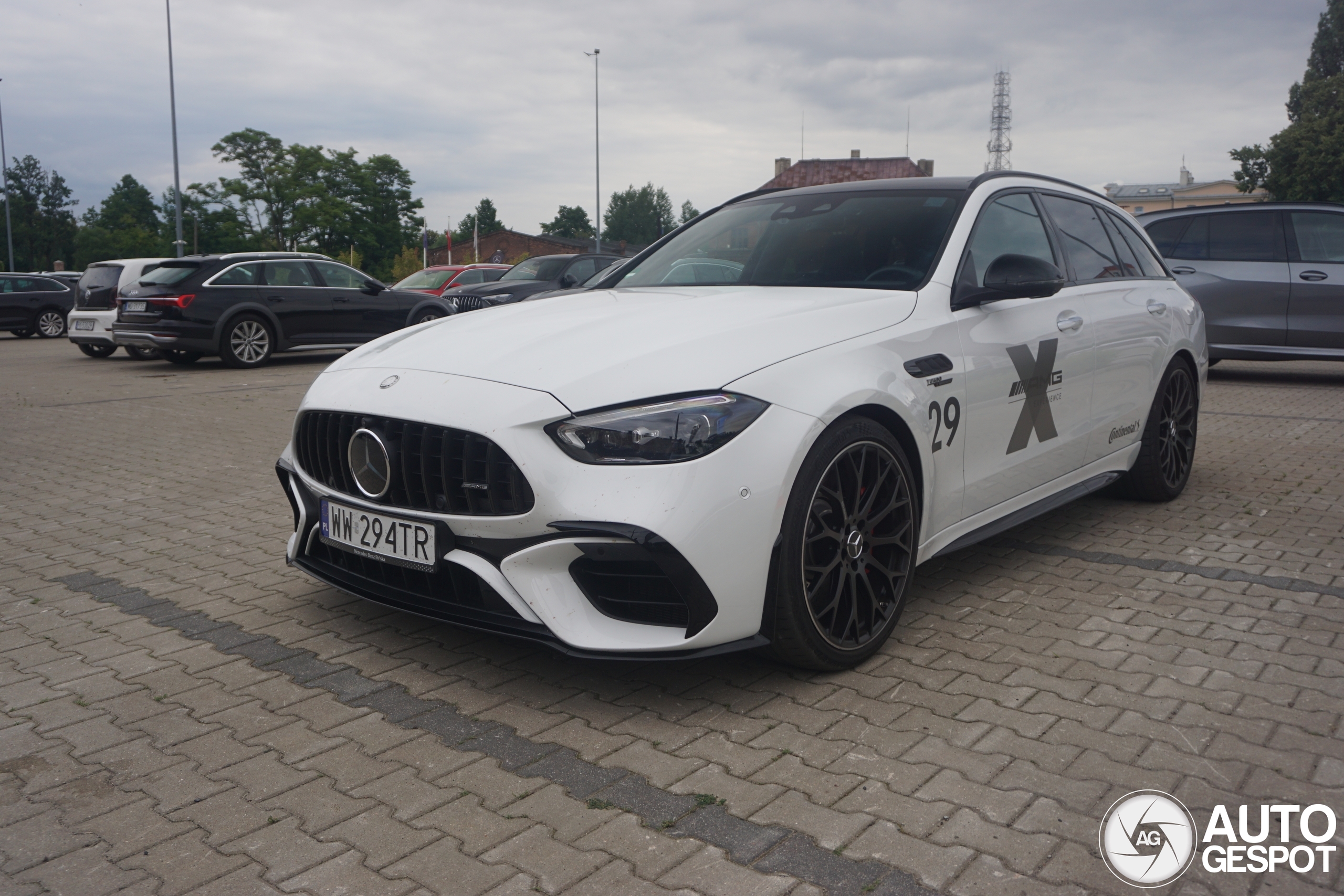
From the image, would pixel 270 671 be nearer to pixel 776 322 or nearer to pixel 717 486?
pixel 717 486

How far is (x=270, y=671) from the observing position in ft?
11.5

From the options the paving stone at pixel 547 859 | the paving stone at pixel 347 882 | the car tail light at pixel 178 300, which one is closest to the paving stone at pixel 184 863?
the paving stone at pixel 347 882

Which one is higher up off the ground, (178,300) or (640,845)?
(178,300)

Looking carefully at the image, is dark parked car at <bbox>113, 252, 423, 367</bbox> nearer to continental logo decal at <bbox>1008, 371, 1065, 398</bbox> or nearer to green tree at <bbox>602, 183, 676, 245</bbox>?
continental logo decal at <bbox>1008, 371, 1065, 398</bbox>

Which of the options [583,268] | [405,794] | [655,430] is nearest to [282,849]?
[405,794]

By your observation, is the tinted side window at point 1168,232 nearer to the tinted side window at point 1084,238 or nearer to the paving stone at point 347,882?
the tinted side window at point 1084,238

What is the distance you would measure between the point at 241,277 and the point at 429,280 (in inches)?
206

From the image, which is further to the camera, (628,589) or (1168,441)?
(1168,441)

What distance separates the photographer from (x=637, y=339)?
129 inches

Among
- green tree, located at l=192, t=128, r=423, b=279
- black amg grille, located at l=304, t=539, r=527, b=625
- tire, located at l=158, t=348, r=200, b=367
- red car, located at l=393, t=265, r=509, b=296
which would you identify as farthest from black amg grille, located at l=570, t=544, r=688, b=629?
green tree, located at l=192, t=128, r=423, b=279

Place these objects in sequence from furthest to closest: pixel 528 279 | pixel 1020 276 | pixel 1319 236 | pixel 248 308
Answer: pixel 528 279 → pixel 248 308 → pixel 1319 236 → pixel 1020 276

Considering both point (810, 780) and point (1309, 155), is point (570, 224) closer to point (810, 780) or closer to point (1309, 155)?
point (1309, 155)

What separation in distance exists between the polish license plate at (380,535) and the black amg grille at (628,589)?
1.66ft

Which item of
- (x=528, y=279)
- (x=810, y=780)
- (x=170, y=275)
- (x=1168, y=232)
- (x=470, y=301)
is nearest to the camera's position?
(x=810, y=780)
